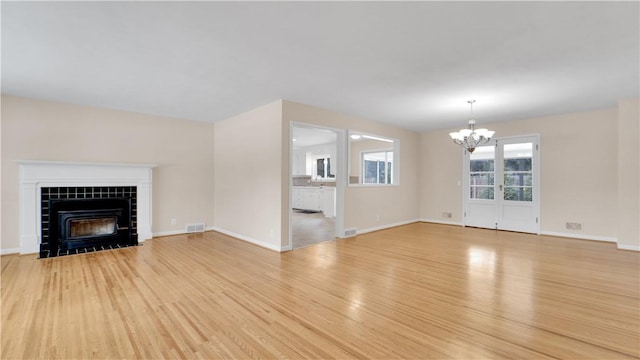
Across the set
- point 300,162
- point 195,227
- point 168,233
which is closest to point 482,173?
point 300,162

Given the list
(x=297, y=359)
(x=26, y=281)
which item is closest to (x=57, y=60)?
(x=26, y=281)

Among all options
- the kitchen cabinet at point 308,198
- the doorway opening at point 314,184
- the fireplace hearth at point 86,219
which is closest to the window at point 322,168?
the doorway opening at point 314,184

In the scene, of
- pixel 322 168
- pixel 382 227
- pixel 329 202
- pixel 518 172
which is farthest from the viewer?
pixel 322 168

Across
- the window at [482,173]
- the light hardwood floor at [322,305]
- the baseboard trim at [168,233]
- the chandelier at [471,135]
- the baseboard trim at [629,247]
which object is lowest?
the light hardwood floor at [322,305]

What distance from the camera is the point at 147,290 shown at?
2.98 m

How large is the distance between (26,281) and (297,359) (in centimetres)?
348

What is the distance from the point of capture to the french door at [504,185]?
616 cm

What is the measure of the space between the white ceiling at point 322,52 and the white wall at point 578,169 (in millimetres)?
779

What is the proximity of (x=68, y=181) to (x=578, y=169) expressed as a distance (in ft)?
30.7

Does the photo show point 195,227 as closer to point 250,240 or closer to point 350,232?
point 250,240

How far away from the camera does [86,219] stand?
489cm

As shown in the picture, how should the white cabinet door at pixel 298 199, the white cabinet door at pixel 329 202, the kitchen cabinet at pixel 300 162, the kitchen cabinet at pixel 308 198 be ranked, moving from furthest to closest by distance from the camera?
the kitchen cabinet at pixel 300 162 < the white cabinet door at pixel 298 199 < the kitchen cabinet at pixel 308 198 < the white cabinet door at pixel 329 202

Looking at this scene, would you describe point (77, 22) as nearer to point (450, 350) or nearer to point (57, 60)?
point (57, 60)

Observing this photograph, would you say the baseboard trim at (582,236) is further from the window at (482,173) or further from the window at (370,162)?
the window at (370,162)
